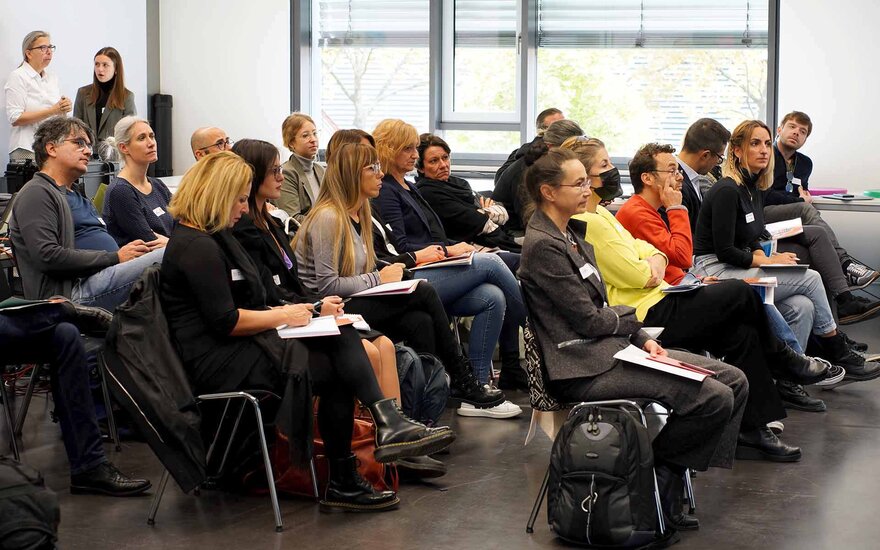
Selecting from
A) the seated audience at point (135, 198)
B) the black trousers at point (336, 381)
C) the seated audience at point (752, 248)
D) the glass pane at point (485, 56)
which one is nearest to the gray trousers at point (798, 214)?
the seated audience at point (752, 248)

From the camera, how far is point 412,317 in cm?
433

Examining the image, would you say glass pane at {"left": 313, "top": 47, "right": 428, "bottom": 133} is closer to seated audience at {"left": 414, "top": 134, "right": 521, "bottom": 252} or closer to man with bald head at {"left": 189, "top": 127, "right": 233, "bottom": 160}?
seated audience at {"left": 414, "top": 134, "right": 521, "bottom": 252}

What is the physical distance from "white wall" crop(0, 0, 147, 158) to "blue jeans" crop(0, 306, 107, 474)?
4028 millimetres

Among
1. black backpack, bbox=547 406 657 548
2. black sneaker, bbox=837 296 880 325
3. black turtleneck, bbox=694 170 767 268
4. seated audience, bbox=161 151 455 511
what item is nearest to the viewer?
black backpack, bbox=547 406 657 548

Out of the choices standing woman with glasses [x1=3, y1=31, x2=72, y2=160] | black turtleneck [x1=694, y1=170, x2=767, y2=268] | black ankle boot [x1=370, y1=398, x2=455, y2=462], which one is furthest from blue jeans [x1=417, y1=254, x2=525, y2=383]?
standing woman with glasses [x1=3, y1=31, x2=72, y2=160]

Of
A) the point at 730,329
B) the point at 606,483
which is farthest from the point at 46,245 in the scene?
the point at 730,329

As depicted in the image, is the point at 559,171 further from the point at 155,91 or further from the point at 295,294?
the point at 155,91

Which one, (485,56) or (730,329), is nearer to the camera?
(730,329)

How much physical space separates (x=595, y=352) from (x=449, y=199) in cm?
231

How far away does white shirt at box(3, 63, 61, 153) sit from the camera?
7.21 m

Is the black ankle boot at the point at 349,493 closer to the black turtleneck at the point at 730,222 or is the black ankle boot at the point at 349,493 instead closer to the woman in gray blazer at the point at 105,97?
the black turtleneck at the point at 730,222

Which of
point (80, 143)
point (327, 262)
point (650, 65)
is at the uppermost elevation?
point (650, 65)

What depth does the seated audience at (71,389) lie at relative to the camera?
3.74 metres

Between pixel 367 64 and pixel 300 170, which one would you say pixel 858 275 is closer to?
pixel 300 170
